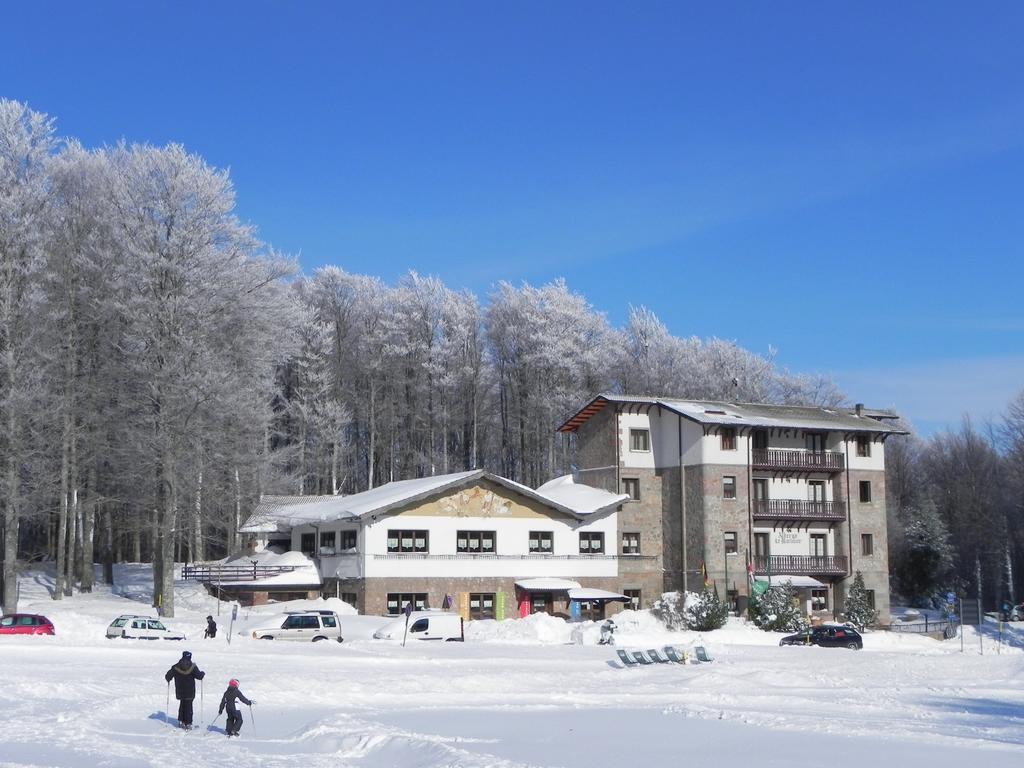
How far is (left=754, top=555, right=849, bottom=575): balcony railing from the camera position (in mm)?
63438

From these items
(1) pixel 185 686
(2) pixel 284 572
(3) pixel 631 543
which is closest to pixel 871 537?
(3) pixel 631 543

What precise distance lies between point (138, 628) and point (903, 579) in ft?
203

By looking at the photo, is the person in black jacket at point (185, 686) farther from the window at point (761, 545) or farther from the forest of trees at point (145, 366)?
the window at point (761, 545)

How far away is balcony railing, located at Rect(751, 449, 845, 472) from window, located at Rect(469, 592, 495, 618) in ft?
55.0

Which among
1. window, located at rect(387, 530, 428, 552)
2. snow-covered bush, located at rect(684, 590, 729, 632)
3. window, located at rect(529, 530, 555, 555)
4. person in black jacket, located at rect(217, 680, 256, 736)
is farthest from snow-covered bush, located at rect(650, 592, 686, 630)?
person in black jacket, located at rect(217, 680, 256, 736)

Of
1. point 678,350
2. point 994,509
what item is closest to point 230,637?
point 678,350

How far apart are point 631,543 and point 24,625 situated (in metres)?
33.0

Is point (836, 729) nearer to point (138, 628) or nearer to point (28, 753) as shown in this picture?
point (28, 753)

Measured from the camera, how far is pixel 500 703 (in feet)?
96.0

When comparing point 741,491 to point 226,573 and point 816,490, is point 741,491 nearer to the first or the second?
point 816,490

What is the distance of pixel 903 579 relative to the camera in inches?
3391

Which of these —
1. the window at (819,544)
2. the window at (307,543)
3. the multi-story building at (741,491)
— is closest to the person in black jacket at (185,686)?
the window at (307,543)

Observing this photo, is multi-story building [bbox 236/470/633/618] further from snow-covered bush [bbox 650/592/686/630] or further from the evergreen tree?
the evergreen tree

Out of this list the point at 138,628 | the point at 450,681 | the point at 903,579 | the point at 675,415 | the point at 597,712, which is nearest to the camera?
the point at 597,712
